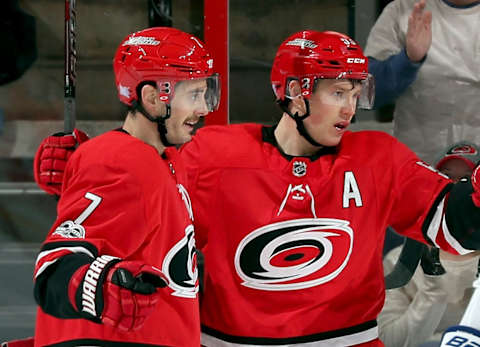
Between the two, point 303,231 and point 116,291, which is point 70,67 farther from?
point 116,291

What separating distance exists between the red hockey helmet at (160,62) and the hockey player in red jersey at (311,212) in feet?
0.90

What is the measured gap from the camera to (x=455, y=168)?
2113mm

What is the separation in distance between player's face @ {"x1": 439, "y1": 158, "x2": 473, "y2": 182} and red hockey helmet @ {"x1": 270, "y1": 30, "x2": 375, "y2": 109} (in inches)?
16.4

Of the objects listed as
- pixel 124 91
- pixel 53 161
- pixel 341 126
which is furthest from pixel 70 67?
pixel 341 126

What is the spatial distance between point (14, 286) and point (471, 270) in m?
1.47

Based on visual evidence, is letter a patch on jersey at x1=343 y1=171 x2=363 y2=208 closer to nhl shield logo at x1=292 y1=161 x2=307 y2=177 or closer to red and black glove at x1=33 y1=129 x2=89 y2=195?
nhl shield logo at x1=292 y1=161 x2=307 y2=177

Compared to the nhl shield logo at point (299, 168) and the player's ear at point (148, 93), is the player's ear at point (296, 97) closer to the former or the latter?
the nhl shield logo at point (299, 168)

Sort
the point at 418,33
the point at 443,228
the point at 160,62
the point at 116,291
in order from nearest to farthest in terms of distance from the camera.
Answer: the point at 116,291, the point at 160,62, the point at 443,228, the point at 418,33

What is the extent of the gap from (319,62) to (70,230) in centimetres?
69

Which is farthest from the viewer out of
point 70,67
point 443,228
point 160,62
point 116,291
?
point 70,67

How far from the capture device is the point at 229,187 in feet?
5.84

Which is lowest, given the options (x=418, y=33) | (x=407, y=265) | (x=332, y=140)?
(x=407, y=265)

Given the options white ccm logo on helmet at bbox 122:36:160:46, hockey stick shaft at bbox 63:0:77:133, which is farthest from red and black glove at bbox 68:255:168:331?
hockey stick shaft at bbox 63:0:77:133

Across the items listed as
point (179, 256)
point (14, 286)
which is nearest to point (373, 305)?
point (179, 256)
